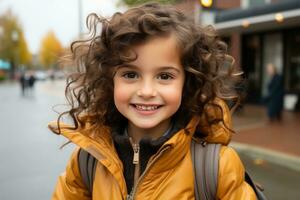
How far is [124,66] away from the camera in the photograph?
5.17 ft

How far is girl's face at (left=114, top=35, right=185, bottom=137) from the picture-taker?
1530 mm

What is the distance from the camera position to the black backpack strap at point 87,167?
5.72 feet

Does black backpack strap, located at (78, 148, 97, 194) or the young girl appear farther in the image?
black backpack strap, located at (78, 148, 97, 194)

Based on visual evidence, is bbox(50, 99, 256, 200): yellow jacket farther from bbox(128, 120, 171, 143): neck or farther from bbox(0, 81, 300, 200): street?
bbox(0, 81, 300, 200): street

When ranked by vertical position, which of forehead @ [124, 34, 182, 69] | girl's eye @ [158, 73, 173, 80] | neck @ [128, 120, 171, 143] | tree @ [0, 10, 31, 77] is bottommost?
neck @ [128, 120, 171, 143]

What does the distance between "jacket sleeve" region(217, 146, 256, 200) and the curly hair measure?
270 mm

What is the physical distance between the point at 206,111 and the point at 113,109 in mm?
412

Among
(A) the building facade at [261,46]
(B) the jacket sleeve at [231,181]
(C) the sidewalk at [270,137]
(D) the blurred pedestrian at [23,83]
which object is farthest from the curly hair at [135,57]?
(D) the blurred pedestrian at [23,83]

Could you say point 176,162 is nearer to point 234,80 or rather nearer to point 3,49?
point 234,80

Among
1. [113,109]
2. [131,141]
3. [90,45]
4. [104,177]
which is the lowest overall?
[104,177]

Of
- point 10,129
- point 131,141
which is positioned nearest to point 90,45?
point 131,141

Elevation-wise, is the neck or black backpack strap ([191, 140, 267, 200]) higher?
the neck

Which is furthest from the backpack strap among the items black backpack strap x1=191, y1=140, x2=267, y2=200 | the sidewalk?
the sidewalk

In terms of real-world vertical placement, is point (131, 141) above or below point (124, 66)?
below
